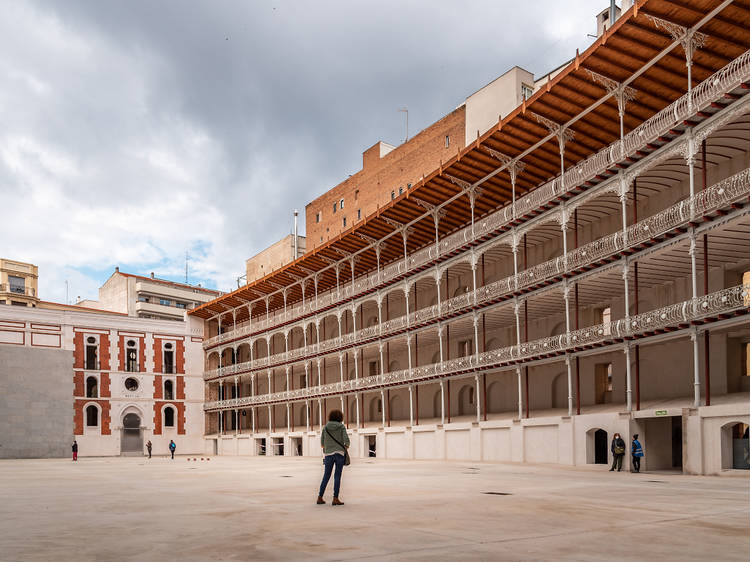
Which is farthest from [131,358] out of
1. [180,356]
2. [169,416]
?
[169,416]

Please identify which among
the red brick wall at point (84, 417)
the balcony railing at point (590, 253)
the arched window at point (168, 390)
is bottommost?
the red brick wall at point (84, 417)

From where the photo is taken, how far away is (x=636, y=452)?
24016mm

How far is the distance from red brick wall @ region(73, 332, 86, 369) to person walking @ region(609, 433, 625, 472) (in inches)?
1847

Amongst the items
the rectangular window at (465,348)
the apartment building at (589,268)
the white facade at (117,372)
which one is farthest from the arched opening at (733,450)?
the white facade at (117,372)

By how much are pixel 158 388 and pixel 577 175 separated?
45486 millimetres

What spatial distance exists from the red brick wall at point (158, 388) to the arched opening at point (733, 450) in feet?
167

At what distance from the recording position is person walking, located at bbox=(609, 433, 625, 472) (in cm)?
2455

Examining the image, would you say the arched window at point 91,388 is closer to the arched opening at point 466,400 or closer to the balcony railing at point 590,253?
the balcony railing at point 590,253

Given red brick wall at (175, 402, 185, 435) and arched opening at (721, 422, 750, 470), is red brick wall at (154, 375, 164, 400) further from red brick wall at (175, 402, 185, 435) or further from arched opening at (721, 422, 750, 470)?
arched opening at (721, 422, 750, 470)

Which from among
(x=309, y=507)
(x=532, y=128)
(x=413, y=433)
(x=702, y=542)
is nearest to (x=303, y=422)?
(x=413, y=433)

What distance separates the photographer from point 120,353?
61469 millimetres

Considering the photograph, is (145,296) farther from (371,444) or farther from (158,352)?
(371,444)

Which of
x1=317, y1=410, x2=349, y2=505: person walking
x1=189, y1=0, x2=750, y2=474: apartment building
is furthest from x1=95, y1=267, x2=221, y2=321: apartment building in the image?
x1=317, y1=410, x2=349, y2=505: person walking

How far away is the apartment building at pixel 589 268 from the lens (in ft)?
76.0
